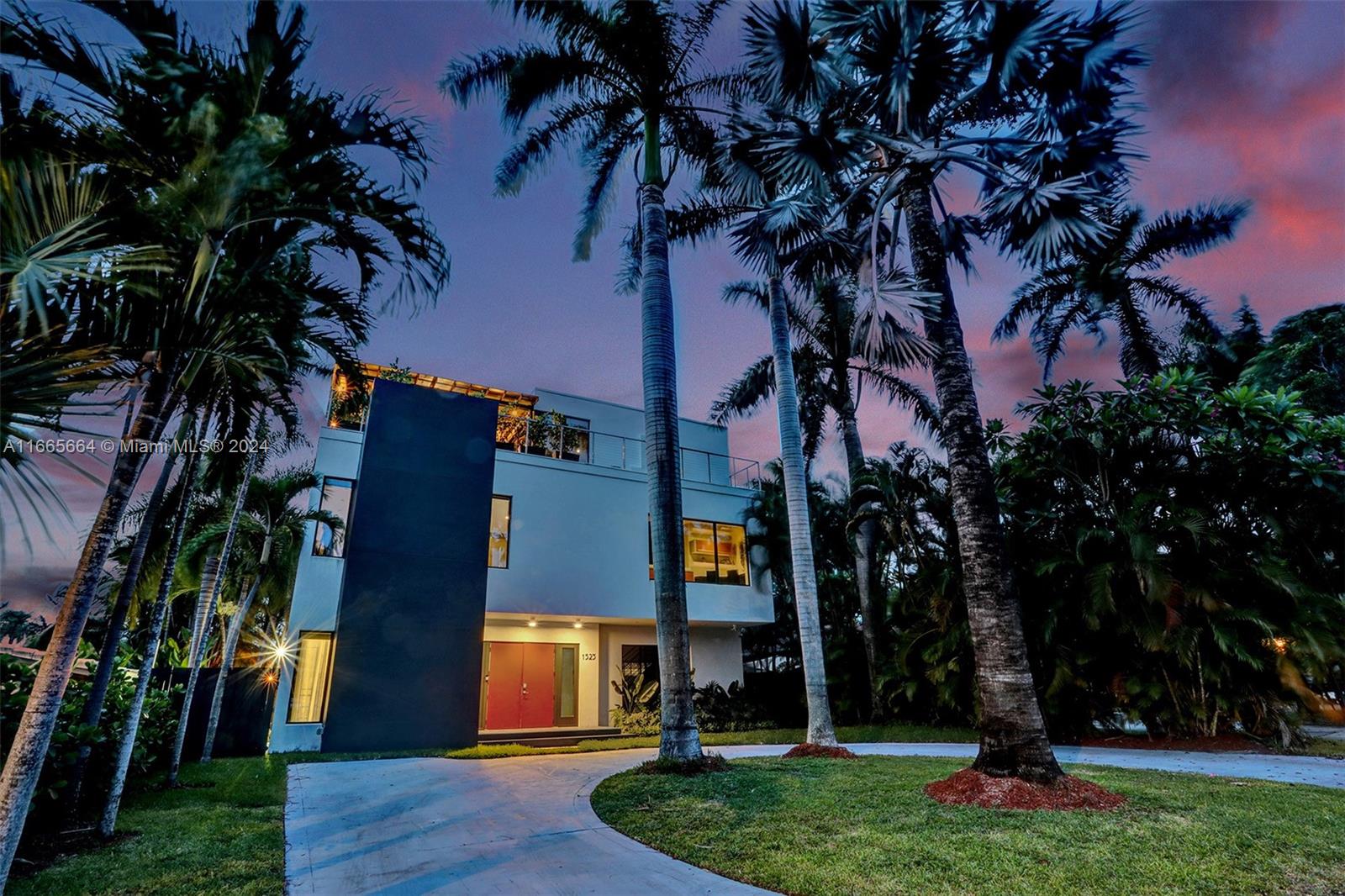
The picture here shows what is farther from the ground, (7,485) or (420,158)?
(420,158)

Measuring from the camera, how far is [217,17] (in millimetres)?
3627

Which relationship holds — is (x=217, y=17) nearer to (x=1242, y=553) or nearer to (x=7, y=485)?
(x=7, y=485)

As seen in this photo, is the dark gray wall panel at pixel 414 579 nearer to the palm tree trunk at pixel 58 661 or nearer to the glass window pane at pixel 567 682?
the glass window pane at pixel 567 682

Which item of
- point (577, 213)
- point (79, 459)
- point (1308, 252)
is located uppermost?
point (577, 213)

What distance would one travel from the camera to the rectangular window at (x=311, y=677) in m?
11.5

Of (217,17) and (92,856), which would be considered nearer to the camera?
(217,17)

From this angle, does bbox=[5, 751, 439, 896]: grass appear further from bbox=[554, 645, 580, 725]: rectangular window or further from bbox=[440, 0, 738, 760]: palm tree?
bbox=[554, 645, 580, 725]: rectangular window

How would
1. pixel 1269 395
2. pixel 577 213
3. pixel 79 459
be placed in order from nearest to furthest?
1. pixel 79 459
2. pixel 1269 395
3. pixel 577 213

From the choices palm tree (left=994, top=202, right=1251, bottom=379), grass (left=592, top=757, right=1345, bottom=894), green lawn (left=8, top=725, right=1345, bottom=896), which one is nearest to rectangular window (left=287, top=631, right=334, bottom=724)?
green lawn (left=8, top=725, right=1345, bottom=896)

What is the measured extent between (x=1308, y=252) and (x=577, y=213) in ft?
40.5

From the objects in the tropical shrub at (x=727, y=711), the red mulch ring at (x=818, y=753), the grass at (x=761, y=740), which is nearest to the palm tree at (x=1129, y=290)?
the grass at (x=761, y=740)

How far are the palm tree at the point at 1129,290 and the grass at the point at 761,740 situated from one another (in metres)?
8.47

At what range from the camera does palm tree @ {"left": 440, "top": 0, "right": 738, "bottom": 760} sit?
25.7ft

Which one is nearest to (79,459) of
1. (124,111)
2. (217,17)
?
(124,111)
